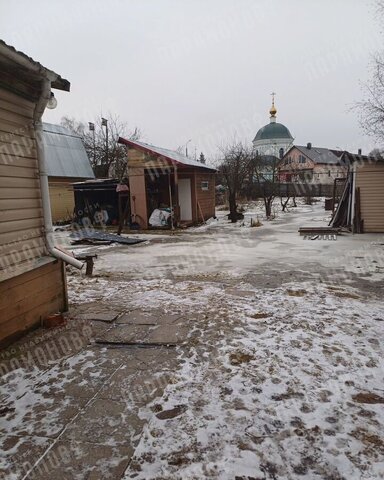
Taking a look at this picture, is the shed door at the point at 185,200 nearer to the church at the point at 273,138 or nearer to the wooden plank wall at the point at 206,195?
the wooden plank wall at the point at 206,195

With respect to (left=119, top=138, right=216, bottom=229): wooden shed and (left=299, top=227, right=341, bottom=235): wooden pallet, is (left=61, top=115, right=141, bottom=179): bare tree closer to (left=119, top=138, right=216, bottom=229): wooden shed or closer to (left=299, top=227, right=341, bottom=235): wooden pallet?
(left=119, top=138, right=216, bottom=229): wooden shed

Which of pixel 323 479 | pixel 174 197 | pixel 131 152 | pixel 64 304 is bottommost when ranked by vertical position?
pixel 323 479

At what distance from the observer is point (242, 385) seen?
2762 mm

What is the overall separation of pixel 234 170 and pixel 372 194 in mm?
8000

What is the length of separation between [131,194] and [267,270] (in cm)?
909

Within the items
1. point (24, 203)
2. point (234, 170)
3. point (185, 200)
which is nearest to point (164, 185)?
point (185, 200)

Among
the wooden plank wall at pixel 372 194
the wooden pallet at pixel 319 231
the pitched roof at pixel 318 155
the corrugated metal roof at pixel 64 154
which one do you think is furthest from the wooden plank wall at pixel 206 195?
the pitched roof at pixel 318 155

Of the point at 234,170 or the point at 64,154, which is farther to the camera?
the point at 64,154

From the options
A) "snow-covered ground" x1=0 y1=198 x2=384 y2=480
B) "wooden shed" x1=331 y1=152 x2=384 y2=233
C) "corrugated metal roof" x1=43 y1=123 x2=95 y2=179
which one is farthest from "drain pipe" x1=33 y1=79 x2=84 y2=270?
"corrugated metal roof" x1=43 y1=123 x2=95 y2=179

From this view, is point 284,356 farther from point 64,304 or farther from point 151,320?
point 64,304

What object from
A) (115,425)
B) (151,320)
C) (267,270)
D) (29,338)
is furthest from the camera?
(267,270)

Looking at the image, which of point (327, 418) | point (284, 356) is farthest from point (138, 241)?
point (327, 418)

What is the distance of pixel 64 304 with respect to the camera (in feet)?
14.7

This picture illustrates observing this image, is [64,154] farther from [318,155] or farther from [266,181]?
[318,155]
